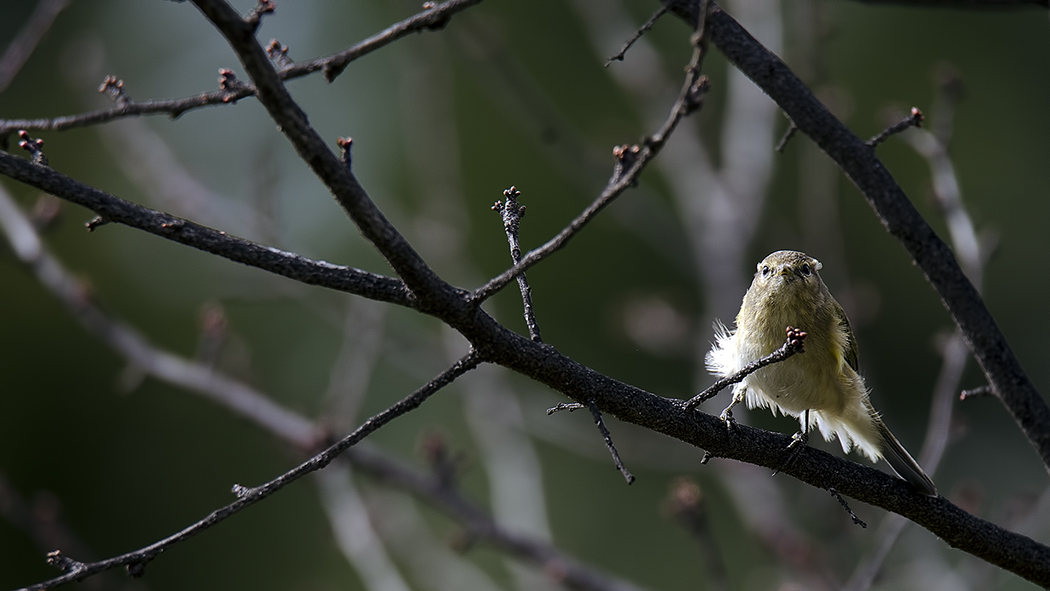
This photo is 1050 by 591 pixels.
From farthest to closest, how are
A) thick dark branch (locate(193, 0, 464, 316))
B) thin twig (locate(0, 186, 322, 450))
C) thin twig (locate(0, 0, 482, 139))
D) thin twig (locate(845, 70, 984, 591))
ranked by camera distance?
thin twig (locate(0, 186, 322, 450)), thin twig (locate(845, 70, 984, 591)), thin twig (locate(0, 0, 482, 139)), thick dark branch (locate(193, 0, 464, 316))

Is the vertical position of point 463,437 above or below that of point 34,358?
below

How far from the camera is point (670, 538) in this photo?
1125cm

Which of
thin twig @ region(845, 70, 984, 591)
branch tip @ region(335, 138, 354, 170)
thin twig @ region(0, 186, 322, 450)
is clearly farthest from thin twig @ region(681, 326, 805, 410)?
thin twig @ region(0, 186, 322, 450)

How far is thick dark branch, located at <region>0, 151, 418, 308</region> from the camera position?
2006mm

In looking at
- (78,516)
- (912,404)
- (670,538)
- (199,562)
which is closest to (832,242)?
(670,538)

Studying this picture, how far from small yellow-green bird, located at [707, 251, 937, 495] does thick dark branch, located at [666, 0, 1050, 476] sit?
1145mm

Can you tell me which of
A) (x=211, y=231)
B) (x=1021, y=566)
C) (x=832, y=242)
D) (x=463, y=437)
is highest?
(x=463, y=437)

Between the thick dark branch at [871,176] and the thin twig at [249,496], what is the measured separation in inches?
46.1

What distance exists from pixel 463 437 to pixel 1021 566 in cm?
917

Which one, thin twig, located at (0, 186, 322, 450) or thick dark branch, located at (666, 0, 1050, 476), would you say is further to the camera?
thin twig, located at (0, 186, 322, 450)

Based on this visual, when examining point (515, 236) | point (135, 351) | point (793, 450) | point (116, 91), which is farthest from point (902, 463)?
point (135, 351)

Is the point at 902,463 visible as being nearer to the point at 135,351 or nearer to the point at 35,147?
the point at 35,147

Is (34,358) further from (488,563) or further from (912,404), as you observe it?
(912,404)

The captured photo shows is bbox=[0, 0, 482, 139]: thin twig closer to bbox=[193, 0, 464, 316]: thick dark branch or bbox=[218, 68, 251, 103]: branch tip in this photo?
bbox=[218, 68, 251, 103]: branch tip
